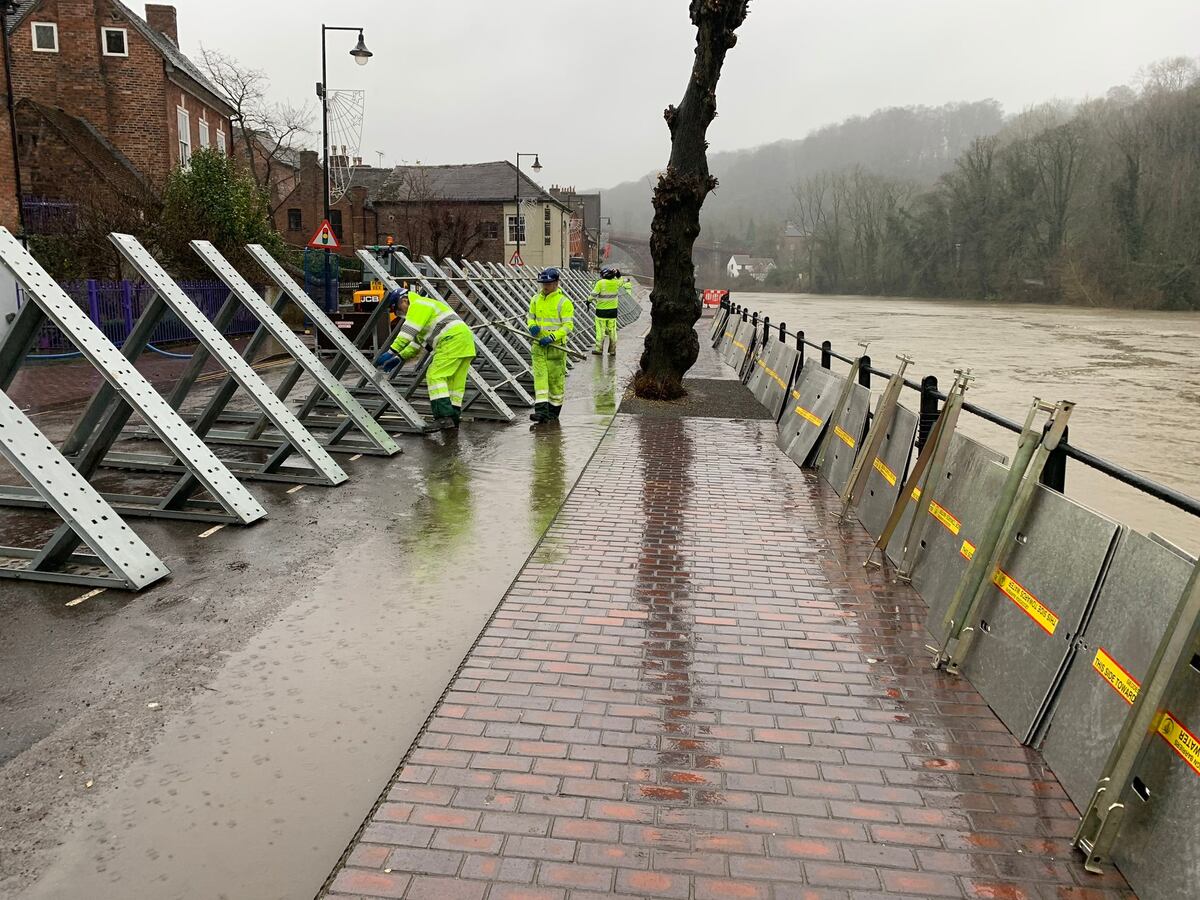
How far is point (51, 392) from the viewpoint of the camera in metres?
13.5

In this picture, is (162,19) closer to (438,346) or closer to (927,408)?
(438,346)

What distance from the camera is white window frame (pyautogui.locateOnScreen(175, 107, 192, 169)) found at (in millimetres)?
31100

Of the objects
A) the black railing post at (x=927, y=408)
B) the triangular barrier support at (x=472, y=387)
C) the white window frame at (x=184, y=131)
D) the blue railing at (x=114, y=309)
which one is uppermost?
the white window frame at (x=184, y=131)

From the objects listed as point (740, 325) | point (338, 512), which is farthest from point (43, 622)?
point (740, 325)

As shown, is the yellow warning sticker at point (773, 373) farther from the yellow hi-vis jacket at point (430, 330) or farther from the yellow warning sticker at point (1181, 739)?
the yellow warning sticker at point (1181, 739)

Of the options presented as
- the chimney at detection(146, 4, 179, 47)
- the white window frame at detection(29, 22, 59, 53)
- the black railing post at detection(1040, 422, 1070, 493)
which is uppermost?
the chimney at detection(146, 4, 179, 47)

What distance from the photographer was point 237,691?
12.7 ft

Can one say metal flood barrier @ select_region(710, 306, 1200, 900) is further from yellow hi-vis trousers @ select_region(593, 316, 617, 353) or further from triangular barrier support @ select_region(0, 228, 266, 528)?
yellow hi-vis trousers @ select_region(593, 316, 617, 353)

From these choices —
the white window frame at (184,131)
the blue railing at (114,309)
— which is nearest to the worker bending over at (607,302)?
the blue railing at (114,309)

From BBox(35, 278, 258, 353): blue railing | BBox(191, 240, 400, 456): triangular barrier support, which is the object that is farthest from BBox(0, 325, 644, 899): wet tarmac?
BBox(35, 278, 258, 353): blue railing

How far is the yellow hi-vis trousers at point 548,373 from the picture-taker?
35.1ft

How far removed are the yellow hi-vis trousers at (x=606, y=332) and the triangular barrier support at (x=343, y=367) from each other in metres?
8.73

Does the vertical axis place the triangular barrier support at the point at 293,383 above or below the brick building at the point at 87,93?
below

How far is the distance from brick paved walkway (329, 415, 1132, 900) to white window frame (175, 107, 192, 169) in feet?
103
